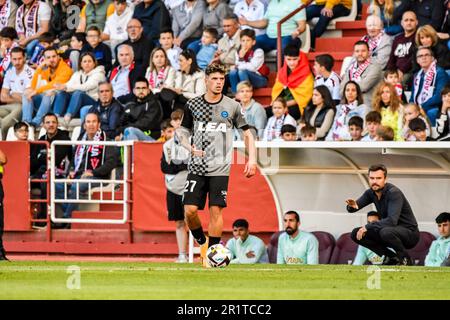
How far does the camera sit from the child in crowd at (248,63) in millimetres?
22297

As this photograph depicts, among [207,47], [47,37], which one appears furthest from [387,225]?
[47,37]

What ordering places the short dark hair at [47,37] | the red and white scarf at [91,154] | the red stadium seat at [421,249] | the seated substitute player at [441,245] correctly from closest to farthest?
the seated substitute player at [441,245]
the red stadium seat at [421,249]
the red and white scarf at [91,154]
the short dark hair at [47,37]

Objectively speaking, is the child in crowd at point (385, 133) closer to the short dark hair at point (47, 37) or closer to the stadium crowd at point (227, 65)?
the stadium crowd at point (227, 65)

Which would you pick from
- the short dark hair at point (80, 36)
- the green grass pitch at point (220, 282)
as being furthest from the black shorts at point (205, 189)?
the short dark hair at point (80, 36)

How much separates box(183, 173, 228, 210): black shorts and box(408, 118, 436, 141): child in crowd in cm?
465

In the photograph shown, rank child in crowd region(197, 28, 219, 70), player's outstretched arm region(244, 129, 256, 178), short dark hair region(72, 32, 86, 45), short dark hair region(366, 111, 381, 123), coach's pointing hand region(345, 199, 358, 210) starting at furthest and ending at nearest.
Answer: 1. short dark hair region(72, 32, 86, 45)
2. child in crowd region(197, 28, 219, 70)
3. short dark hair region(366, 111, 381, 123)
4. coach's pointing hand region(345, 199, 358, 210)
5. player's outstretched arm region(244, 129, 256, 178)

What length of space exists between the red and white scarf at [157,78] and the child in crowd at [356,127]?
14.5 ft

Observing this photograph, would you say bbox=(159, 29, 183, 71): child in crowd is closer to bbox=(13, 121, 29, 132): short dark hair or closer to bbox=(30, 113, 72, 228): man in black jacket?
bbox=(30, 113, 72, 228): man in black jacket

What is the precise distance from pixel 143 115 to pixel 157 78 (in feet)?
3.57

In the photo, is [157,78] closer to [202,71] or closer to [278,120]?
[202,71]

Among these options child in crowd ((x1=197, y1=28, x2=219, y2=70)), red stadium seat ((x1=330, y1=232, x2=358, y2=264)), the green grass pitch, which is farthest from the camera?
child in crowd ((x1=197, y1=28, x2=219, y2=70))

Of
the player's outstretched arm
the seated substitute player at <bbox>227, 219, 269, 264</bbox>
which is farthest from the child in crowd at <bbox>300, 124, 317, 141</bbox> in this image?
the player's outstretched arm

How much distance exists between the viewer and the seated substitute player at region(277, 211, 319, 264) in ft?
60.5

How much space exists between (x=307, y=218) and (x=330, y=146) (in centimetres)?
189
